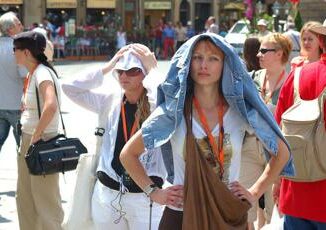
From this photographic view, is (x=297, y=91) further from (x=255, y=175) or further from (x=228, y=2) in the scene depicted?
(x=228, y=2)

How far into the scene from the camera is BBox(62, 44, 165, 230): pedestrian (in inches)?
167

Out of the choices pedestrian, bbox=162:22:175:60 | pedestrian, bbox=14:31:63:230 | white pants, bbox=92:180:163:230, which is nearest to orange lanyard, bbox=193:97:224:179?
white pants, bbox=92:180:163:230

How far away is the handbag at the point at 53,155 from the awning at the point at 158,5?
1630 inches

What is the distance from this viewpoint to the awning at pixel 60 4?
4075 centimetres

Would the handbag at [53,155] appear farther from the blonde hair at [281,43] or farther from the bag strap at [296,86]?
the bag strap at [296,86]

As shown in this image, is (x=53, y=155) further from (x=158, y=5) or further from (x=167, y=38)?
(x=158, y=5)

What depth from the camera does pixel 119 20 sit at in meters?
43.6

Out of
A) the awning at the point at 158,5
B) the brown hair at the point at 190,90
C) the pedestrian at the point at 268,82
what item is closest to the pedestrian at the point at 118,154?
the brown hair at the point at 190,90

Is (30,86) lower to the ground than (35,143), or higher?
higher

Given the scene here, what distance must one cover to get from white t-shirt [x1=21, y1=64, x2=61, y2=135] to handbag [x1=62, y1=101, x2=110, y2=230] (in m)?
1.11

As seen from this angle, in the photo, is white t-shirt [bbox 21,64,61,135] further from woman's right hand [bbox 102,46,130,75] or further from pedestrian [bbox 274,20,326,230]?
pedestrian [bbox 274,20,326,230]

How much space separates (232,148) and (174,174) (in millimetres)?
289

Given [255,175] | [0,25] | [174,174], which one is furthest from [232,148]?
[0,25]

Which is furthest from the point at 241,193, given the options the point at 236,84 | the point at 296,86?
the point at 296,86
